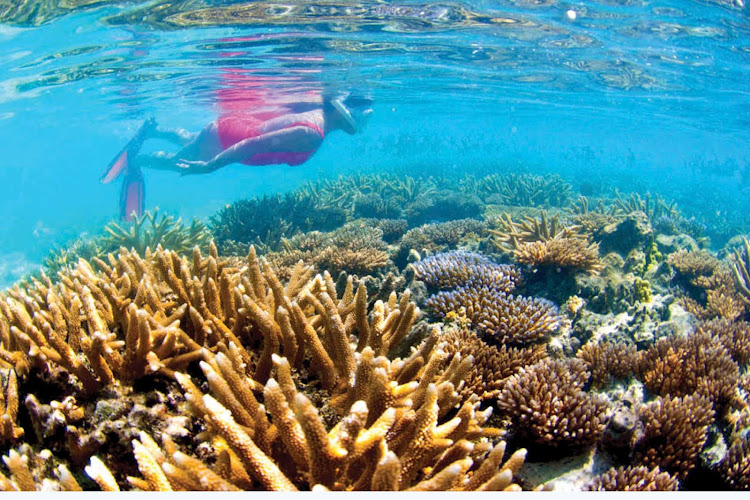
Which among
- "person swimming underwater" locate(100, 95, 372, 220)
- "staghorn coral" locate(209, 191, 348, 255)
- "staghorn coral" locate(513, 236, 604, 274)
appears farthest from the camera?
"person swimming underwater" locate(100, 95, 372, 220)

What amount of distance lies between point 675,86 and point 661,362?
87.3ft

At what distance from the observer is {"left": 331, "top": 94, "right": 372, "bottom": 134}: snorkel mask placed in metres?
13.4

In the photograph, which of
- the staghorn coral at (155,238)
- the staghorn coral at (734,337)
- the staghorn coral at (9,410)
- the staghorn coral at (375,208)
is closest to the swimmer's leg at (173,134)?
the staghorn coral at (155,238)

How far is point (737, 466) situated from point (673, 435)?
1.61 ft

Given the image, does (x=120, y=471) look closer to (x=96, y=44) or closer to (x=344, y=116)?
(x=344, y=116)

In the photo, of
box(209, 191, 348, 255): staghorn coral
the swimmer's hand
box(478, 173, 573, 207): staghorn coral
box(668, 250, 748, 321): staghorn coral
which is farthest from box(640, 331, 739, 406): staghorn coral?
box(478, 173, 573, 207): staghorn coral

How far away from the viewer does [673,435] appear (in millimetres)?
3160

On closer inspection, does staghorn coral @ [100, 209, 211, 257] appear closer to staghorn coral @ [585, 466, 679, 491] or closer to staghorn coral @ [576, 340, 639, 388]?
staghorn coral @ [576, 340, 639, 388]

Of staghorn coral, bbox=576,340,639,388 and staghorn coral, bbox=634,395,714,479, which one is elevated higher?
staghorn coral, bbox=634,395,714,479

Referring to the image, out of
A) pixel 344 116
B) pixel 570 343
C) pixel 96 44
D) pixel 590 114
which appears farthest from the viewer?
pixel 590 114

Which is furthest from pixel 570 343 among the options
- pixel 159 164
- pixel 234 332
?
pixel 159 164

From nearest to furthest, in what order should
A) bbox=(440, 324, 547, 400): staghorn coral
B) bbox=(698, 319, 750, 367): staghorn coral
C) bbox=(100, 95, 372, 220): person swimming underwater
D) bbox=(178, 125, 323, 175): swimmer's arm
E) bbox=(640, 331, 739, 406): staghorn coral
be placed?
1. bbox=(440, 324, 547, 400): staghorn coral
2. bbox=(640, 331, 739, 406): staghorn coral
3. bbox=(698, 319, 750, 367): staghorn coral
4. bbox=(178, 125, 323, 175): swimmer's arm
5. bbox=(100, 95, 372, 220): person swimming underwater

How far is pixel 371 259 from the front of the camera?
634cm

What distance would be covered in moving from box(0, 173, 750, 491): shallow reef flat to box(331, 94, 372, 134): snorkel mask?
866cm
